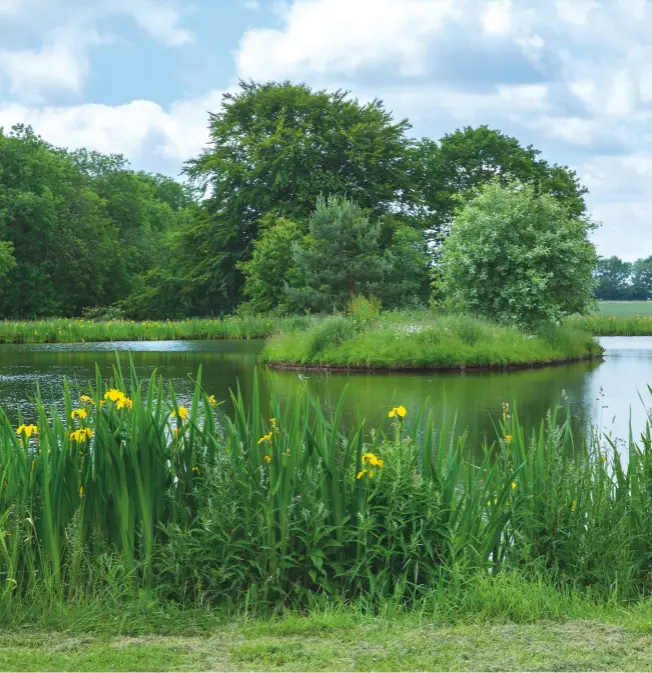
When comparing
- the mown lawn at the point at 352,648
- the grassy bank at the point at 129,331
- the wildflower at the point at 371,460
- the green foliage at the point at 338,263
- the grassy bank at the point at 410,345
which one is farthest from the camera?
the green foliage at the point at 338,263

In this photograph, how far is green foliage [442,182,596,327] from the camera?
28.3 m

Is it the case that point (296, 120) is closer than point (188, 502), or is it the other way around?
point (188, 502)

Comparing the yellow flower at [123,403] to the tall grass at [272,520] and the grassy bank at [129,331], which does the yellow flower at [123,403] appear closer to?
the tall grass at [272,520]

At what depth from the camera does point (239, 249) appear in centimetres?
5209

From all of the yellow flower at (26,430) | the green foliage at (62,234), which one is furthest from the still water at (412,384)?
the green foliage at (62,234)

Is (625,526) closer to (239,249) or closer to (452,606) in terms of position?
(452,606)

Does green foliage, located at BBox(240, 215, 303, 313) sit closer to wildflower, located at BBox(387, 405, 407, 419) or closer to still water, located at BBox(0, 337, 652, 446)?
still water, located at BBox(0, 337, 652, 446)

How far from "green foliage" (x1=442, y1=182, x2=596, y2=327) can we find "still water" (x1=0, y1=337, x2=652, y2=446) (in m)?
2.53

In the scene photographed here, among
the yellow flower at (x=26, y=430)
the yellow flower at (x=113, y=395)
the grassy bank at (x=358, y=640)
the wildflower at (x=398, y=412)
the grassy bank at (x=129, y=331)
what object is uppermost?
the yellow flower at (x=113, y=395)

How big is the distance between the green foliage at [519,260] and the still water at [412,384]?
2526mm

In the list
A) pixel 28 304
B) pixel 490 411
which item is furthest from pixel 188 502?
pixel 28 304

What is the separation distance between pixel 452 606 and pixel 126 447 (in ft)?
5.96

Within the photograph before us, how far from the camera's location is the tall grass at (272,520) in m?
4.94

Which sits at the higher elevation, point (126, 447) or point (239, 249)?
point (239, 249)
